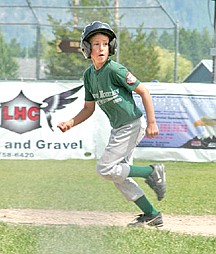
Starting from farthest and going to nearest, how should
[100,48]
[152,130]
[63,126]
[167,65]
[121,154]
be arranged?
1. [167,65]
2. [63,126]
3. [121,154]
4. [100,48]
5. [152,130]

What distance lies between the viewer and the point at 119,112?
24.2 feet

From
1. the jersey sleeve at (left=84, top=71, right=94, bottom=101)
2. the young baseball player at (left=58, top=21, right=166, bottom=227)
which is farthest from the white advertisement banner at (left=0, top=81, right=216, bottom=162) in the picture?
the young baseball player at (left=58, top=21, right=166, bottom=227)

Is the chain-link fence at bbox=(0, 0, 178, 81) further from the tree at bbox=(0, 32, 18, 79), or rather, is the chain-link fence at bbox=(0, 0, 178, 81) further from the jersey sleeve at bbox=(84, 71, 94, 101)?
the jersey sleeve at bbox=(84, 71, 94, 101)

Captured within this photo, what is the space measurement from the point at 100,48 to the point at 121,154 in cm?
98

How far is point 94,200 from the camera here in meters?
10.3

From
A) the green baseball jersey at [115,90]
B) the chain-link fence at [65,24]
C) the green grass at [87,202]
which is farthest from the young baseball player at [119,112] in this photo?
the chain-link fence at [65,24]

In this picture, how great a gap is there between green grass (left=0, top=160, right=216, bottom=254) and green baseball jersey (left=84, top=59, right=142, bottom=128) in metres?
1.02

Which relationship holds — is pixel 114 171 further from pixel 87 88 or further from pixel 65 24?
pixel 65 24

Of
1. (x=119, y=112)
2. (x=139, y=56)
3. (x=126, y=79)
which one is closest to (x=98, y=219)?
(x=119, y=112)

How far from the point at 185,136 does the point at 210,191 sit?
17.6ft

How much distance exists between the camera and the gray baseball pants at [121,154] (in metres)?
7.38

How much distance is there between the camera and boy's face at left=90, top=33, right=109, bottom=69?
7.23 m

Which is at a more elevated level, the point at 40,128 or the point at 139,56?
the point at 139,56

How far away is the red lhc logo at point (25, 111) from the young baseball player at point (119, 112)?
374 inches
